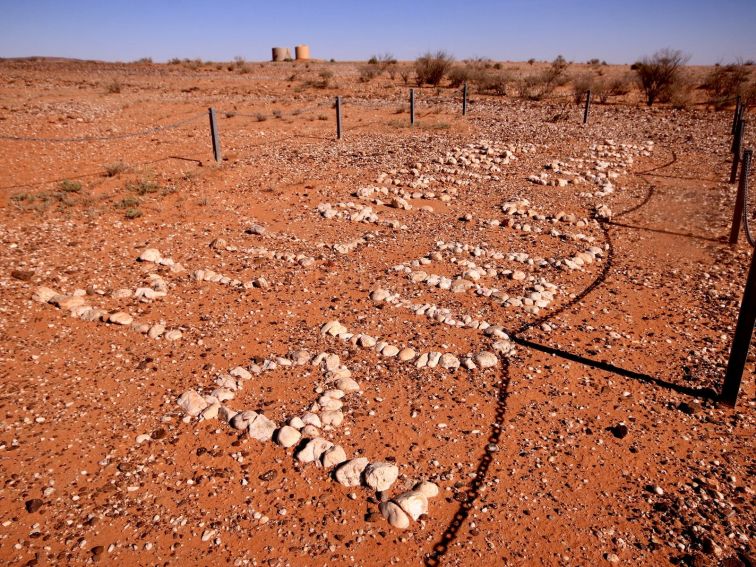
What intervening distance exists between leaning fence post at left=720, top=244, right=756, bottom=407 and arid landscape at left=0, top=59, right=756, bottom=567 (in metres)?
0.17

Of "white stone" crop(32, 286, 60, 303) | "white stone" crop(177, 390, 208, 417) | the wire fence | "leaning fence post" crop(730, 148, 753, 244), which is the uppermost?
the wire fence

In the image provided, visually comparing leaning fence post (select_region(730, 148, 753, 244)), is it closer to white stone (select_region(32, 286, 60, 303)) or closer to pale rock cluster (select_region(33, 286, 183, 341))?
pale rock cluster (select_region(33, 286, 183, 341))

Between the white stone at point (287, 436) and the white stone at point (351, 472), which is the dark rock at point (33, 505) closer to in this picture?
the white stone at point (287, 436)

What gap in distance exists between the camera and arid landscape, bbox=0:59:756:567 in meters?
3.03

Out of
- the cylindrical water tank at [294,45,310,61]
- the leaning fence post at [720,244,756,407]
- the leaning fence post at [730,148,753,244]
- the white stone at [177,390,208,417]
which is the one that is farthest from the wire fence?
the cylindrical water tank at [294,45,310,61]

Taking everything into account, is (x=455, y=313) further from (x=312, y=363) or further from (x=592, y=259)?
(x=592, y=259)

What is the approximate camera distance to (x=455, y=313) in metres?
5.55

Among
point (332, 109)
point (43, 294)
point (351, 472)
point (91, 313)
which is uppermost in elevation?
point (332, 109)

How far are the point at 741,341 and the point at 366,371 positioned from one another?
9.91 feet

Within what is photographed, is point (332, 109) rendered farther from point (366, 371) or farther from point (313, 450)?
point (313, 450)

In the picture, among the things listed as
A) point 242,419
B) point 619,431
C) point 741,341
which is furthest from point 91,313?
point 741,341

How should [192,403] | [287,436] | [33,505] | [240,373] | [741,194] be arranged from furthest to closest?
[741,194], [240,373], [192,403], [287,436], [33,505]

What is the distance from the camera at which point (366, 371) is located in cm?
455

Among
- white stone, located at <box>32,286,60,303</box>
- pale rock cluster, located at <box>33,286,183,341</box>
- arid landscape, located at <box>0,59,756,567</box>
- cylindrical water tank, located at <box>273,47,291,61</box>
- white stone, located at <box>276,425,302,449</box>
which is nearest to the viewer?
arid landscape, located at <box>0,59,756,567</box>
